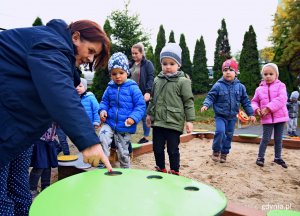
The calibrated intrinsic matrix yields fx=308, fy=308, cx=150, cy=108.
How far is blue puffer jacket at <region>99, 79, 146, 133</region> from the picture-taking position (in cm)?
321

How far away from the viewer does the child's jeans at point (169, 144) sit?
10.5ft

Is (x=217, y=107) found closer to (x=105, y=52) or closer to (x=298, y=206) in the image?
(x=298, y=206)

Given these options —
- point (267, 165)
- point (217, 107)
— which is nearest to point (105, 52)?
point (217, 107)

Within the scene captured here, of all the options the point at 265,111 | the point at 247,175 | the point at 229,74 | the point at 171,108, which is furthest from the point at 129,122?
the point at 265,111

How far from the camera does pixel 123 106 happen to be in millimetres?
3250

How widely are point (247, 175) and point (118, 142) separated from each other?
154 centimetres

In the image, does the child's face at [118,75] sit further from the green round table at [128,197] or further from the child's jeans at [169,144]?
the green round table at [128,197]

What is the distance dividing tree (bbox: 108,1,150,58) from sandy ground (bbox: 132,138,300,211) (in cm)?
700

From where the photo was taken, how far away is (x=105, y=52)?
169 cm

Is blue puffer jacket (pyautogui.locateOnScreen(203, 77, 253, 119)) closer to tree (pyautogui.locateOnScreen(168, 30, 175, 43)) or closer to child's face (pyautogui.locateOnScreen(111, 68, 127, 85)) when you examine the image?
child's face (pyautogui.locateOnScreen(111, 68, 127, 85))

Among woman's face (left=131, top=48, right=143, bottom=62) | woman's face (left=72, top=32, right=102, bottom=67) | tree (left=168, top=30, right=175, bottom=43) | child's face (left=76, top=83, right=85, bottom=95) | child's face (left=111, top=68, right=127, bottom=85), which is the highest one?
tree (left=168, top=30, right=175, bottom=43)

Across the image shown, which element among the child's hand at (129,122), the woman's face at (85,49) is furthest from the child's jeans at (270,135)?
the woman's face at (85,49)

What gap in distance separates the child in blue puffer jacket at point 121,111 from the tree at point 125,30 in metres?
8.20

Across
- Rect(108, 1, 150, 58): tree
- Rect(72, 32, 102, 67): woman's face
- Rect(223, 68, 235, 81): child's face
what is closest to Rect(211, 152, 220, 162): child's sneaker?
Rect(223, 68, 235, 81): child's face
